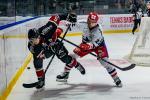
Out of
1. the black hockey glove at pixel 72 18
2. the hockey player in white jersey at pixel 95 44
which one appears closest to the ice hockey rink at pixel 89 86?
the hockey player in white jersey at pixel 95 44

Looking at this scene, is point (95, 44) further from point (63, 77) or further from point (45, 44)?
point (63, 77)

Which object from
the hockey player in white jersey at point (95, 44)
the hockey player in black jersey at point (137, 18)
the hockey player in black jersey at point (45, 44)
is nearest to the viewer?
the hockey player in black jersey at point (45, 44)

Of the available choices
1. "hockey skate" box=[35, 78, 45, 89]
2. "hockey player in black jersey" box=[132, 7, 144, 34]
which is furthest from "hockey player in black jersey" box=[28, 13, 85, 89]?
"hockey player in black jersey" box=[132, 7, 144, 34]

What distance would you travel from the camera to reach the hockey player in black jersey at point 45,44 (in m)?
4.63

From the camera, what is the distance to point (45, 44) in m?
4.86

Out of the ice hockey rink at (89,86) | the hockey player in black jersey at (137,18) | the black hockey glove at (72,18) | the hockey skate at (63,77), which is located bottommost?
the ice hockey rink at (89,86)

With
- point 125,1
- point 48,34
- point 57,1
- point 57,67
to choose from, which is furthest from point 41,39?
point 125,1


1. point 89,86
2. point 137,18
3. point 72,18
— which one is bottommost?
point 89,86

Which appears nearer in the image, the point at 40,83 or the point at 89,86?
the point at 40,83

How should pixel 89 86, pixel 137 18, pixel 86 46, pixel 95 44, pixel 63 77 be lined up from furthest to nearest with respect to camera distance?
pixel 137 18
pixel 63 77
pixel 89 86
pixel 95 44
pixel 86 46

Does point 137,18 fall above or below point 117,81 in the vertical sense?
above

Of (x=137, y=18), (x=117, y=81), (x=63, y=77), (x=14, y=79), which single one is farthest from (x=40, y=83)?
(x=137, y=18)

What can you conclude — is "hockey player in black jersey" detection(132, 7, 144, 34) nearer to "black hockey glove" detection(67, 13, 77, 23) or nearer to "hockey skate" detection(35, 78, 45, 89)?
"black hockey glove" detection(67, 13, 77, 23)

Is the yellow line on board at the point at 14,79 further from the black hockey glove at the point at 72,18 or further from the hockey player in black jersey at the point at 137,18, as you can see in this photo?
the hockey player in black jersey at the point at 137,18
